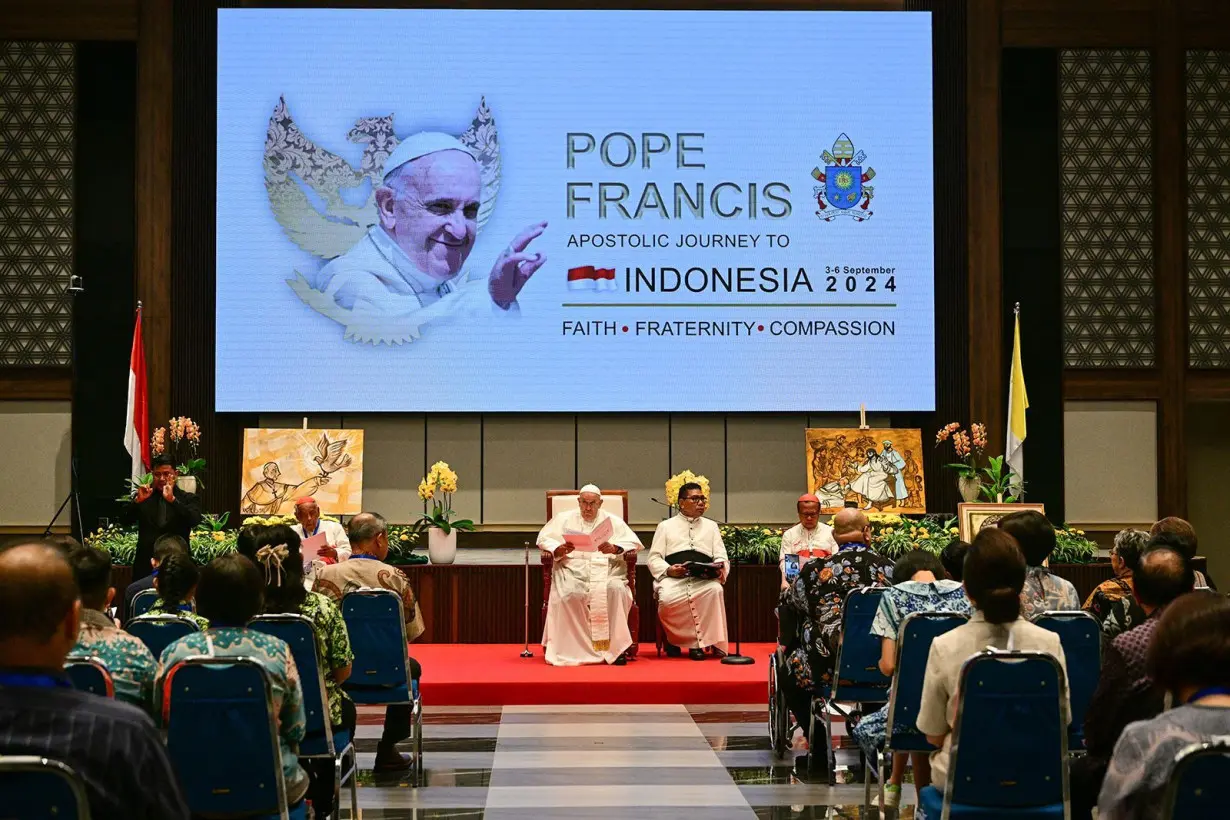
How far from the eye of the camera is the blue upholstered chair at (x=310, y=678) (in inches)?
162

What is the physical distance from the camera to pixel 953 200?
12.0 m

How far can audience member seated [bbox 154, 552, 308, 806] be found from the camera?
10.7ft

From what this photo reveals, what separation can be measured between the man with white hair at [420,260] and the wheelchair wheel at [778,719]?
583 centimetres

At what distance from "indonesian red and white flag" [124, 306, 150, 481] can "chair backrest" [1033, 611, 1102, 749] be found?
811 centimetres

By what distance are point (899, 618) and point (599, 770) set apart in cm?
196

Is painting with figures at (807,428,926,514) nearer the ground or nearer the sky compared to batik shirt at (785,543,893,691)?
nearer the sky

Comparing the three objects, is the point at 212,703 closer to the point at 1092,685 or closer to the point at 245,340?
the point at 1092,685

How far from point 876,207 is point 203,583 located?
29.9 feet

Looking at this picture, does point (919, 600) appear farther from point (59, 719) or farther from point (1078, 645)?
point (59, 719)

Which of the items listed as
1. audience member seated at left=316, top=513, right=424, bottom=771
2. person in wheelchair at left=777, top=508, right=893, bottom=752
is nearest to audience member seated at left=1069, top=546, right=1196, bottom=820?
person in wheelchair at left=777, top=508, right=893, bottom=752

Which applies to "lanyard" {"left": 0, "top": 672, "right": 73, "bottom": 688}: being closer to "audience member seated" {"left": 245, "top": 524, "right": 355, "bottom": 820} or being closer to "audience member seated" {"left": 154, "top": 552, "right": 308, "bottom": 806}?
"audience member seated" {"left": 154, "top": 552, "right": 308, "bottom": 806}

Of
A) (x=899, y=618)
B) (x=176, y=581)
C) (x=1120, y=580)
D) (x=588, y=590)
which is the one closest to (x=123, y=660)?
(x=176, y=581)

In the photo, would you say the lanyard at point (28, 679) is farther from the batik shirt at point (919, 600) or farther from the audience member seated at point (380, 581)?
the audience member seated at point (380, 581)

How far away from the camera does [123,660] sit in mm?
3271
